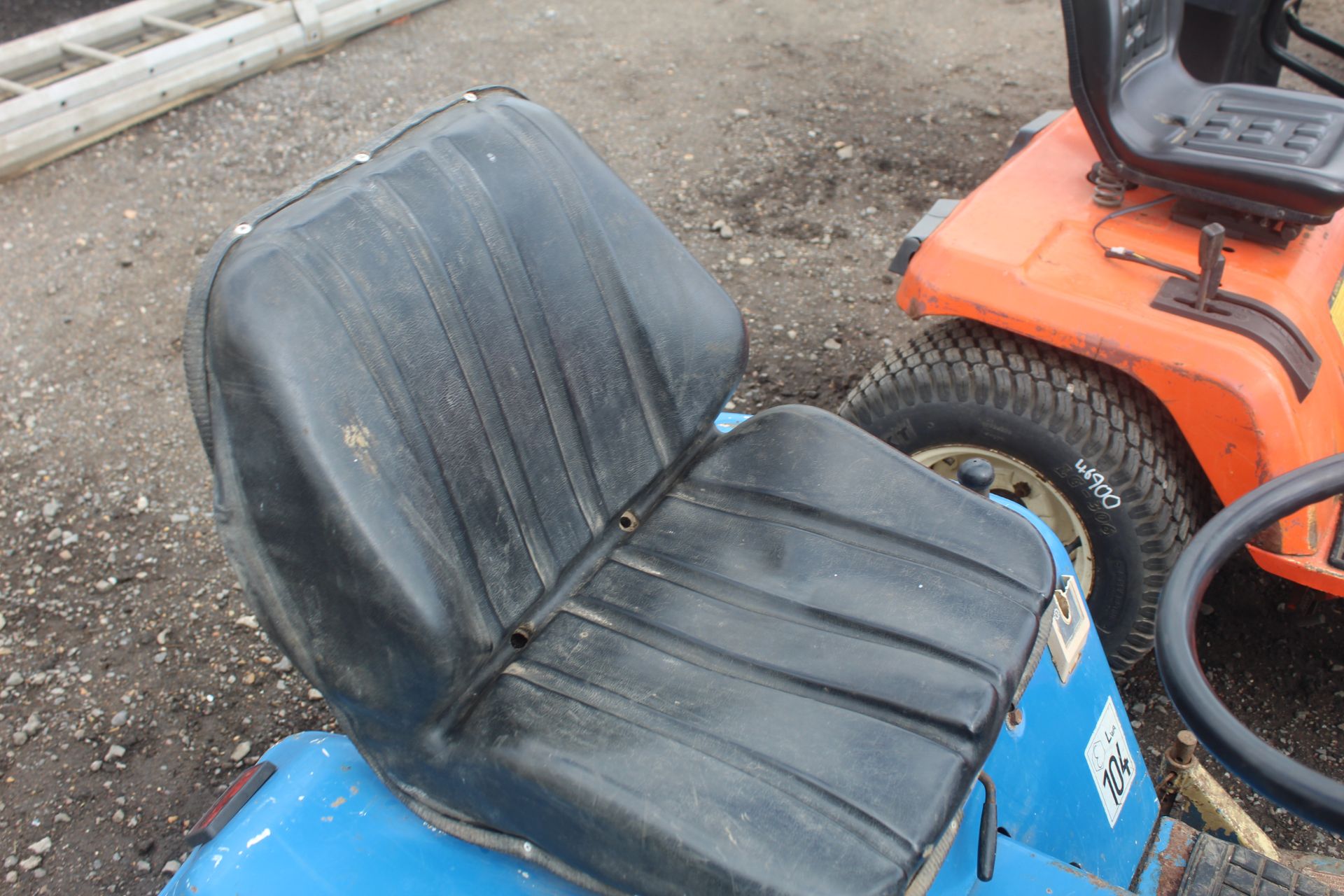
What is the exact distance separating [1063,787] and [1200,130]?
1.21m

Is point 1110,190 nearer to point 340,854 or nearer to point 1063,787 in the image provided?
point 1063,787

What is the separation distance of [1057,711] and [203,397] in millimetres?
1044

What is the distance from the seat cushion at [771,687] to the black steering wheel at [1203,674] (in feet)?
0.96

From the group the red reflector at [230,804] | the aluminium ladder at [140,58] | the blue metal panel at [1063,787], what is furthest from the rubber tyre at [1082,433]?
the aluminium ladder at [140,58]

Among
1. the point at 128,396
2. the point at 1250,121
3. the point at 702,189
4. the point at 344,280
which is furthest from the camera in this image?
the point at 702,189

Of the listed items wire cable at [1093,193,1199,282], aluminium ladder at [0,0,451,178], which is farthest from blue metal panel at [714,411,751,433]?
aluminium ladder at [0,0,451,178]

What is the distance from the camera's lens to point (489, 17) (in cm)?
430

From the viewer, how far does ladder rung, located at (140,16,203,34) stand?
3783 mm

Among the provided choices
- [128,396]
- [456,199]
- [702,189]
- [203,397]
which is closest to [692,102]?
[702,189]

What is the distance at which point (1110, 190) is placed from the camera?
177 cm

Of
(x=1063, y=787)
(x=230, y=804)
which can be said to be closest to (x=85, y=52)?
(x=230, y=804)

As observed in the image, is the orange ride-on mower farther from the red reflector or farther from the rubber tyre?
the red reflector

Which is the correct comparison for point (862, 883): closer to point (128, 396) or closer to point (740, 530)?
point (740, 530)

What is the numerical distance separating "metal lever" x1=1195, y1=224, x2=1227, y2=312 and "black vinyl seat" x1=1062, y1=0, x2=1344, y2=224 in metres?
0.25
